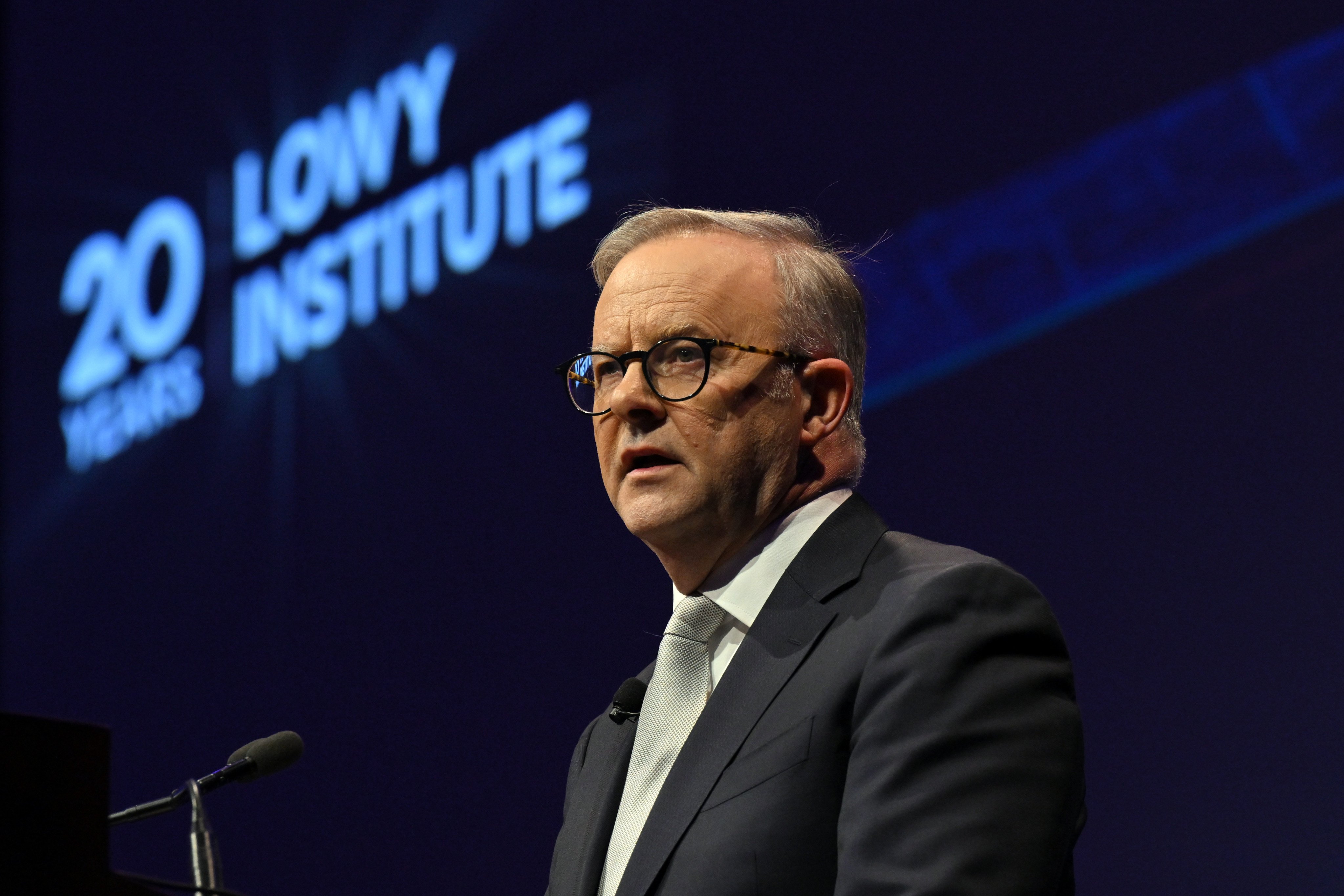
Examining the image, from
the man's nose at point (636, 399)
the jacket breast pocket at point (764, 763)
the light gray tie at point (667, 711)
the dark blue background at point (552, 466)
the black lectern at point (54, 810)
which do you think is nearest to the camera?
the black lectern at point (54, 810)

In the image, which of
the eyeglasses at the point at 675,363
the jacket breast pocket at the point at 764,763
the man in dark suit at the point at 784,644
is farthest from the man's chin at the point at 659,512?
Result: the jacket breast pocket at the point at 764,763

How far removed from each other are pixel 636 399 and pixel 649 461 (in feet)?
0.27

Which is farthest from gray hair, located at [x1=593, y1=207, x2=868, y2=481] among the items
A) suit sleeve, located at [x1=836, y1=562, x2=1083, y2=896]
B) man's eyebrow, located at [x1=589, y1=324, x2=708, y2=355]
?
suit sleeve, located at [x1=836, y1=562, x2=1083, y2=896]

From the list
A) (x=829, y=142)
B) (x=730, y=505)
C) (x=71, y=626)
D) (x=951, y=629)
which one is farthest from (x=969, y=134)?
(x=71, y=626)

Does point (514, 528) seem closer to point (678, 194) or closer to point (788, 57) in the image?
point (678, 194)

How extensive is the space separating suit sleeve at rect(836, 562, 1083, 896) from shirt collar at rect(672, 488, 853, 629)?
0.27 metres

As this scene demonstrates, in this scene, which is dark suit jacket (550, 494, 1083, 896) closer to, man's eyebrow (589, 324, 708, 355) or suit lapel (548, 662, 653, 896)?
suit lapel (548, 662, 653, 896)

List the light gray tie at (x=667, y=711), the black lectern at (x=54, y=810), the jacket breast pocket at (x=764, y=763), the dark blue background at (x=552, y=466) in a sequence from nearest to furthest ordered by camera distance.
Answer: the black lectern at (x=54, y=810) → the jacket breast pocket at (x=764, y=763) → the light gray tie at (x=667, y=711) → the dark blue background at (x=552, y=466)

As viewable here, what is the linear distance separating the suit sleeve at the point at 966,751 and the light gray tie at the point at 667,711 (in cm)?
31

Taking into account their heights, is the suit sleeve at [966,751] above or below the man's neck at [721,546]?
below

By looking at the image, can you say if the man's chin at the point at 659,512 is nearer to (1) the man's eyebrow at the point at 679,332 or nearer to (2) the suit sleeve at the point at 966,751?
(1) the man's eyebrow at the point at 679,332

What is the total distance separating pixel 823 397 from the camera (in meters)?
1.91

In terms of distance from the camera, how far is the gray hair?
191cm

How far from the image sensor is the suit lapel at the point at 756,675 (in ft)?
5.08
